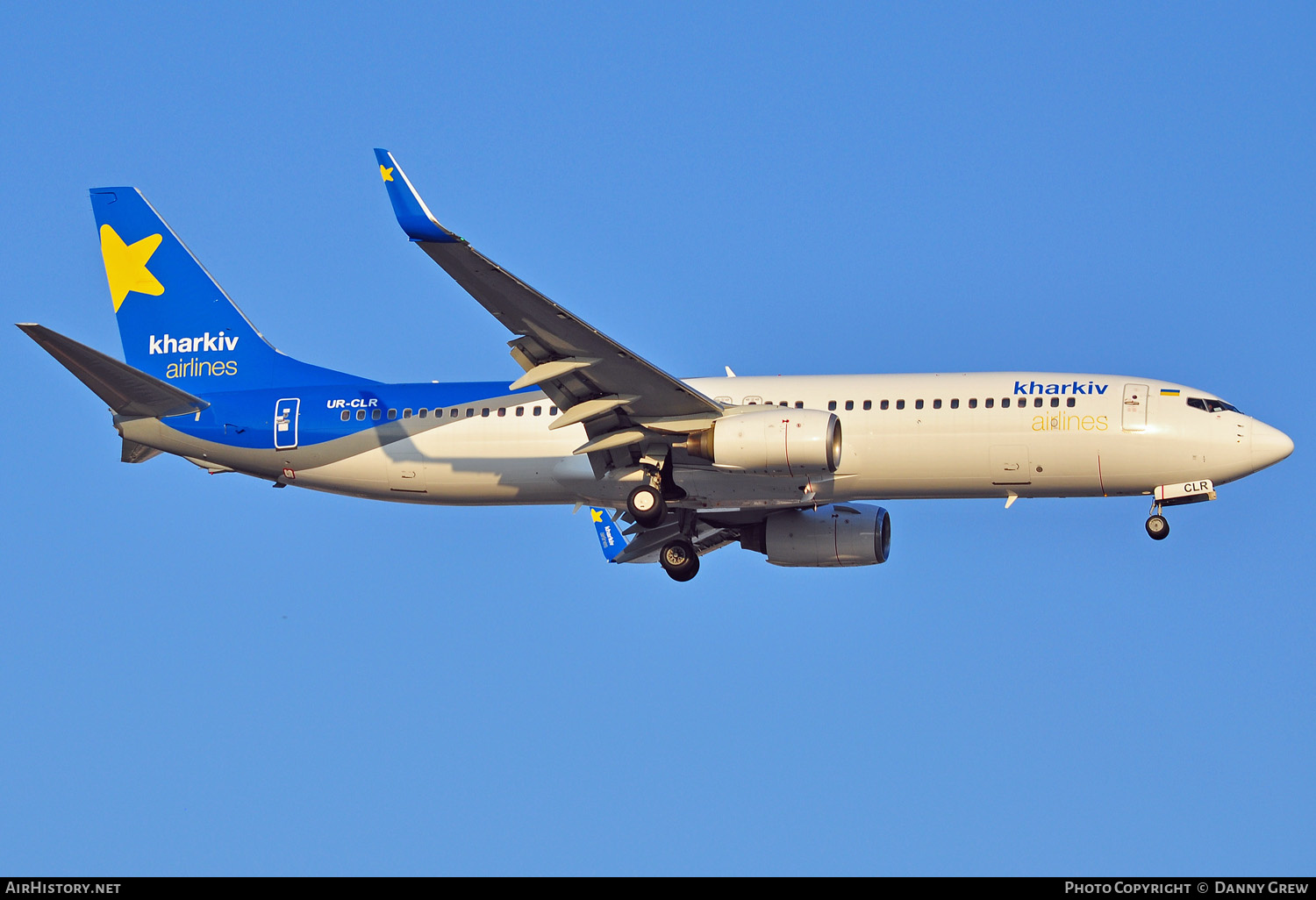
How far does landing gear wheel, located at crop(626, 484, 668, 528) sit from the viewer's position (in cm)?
4094

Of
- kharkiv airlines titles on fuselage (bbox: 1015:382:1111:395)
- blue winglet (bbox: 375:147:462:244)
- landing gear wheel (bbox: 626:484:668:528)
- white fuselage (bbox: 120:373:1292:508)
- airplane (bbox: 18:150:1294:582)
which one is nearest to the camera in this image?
blue winglet (bbox: 375:147:462:244)

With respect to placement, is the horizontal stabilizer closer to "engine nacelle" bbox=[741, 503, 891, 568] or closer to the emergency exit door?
the emergency exit door

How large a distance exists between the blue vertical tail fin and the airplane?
73mm

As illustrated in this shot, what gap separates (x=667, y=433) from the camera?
40.2 meters

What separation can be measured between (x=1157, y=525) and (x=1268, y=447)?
10.3 feet

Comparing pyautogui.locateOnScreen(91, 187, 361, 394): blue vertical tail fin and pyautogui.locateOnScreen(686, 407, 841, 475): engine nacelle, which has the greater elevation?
pyautogui.locateOnScreen(91, 187, 361, 394): blue vertical tail fin

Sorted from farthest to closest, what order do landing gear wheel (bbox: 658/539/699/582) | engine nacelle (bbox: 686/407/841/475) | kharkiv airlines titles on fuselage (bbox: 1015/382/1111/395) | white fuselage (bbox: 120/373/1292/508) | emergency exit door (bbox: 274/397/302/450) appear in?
1. landing gear wheel (bbox: 658/539/699/582)
2. emergency exit door (bbox: 274/397/302/450)
3. kharkiv airlines titles on fuselage (bbox: 1015/382/1111/395)
4. white fuselage (bbox: 120/373/1292/508)
5. engine nacelle (bbox: 686/407/841/475)

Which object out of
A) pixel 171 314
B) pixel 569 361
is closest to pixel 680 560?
pixel 569 361

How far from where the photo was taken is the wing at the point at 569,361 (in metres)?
32.6

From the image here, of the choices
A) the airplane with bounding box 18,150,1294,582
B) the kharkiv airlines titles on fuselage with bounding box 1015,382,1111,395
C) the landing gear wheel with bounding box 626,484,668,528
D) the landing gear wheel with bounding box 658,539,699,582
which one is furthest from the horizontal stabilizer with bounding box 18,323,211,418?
the kharkiv airlines titles on fuselage with bounding box 1015,382,1111,395

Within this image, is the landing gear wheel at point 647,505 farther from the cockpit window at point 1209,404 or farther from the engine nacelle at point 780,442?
the cockpit window at point 1209,404

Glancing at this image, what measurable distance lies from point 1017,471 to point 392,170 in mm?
17097

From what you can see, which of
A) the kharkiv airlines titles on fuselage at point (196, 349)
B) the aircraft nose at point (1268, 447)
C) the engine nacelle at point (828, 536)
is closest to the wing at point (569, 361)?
the engine nacelle at point (828, 536)

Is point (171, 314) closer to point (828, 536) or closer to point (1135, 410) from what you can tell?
point (828, 536)
